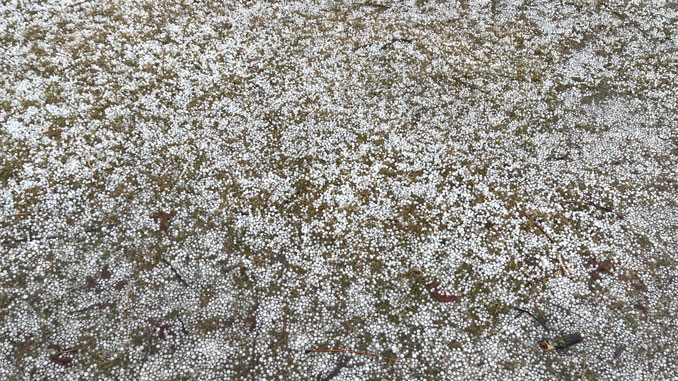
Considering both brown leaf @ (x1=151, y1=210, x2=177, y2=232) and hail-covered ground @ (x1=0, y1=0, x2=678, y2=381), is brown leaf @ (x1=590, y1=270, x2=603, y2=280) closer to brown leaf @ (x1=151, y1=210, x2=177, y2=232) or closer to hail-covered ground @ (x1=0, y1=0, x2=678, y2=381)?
hail-covered ground @ (x1=0, y1=0, x2=678, y2=381)

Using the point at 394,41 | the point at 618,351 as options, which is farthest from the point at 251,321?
the point at 394,41

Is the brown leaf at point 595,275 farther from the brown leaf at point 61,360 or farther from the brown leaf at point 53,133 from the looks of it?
the brown leaf at point 53,133

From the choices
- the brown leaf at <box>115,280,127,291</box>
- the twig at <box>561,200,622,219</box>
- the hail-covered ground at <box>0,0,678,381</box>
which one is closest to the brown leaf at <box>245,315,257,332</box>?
the hail-covered ground at <box>0,0,678,381</box>

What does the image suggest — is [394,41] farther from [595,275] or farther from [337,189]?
[595,275]

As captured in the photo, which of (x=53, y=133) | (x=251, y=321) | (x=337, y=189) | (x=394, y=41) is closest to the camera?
(x=251, y=321)

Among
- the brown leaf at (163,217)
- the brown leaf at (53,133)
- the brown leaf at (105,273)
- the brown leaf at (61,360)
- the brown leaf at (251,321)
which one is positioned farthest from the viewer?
the brown leaf at (53,133)

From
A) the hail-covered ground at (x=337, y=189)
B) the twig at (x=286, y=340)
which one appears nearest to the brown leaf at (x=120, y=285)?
the hail-covered ground at (x=337, y=189)
